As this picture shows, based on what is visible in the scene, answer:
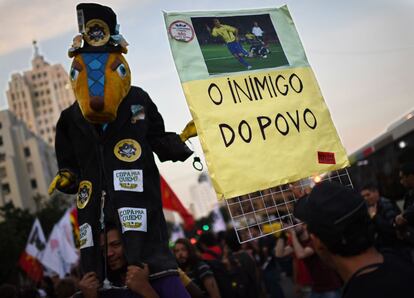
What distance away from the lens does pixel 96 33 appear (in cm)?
357

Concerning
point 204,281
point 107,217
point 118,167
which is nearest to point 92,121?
point 118,167

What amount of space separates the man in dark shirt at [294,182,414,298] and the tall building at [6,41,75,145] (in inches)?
5507

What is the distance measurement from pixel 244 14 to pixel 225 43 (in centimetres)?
32

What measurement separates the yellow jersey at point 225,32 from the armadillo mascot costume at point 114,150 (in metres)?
0.72

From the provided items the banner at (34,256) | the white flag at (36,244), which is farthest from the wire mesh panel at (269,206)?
the white flag at (36,244)

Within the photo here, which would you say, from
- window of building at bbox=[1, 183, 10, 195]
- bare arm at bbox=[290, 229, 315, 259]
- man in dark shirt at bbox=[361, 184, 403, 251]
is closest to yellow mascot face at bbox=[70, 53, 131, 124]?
man in dark shirt at bbox=[361, 184, 403, 251]

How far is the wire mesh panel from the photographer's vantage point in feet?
12.7

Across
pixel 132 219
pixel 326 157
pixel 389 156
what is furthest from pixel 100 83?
pixel 389 156

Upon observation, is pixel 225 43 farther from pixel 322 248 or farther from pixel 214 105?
pixel 322 248

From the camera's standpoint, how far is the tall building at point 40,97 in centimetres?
14038

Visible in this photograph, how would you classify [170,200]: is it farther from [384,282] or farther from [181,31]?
[384,282]

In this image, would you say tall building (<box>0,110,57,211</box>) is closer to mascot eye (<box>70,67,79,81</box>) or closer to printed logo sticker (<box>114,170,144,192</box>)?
mascot eye (<box>70,67,79,81</box>)

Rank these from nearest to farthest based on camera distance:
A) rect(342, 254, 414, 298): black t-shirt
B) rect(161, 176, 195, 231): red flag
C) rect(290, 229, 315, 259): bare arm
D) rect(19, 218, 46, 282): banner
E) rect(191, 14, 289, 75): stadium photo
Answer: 1. rect(342, 254, 414, 298): black t-shirt
2. rect(191, 14, 289, 75): stadium photo
3. rect(290, 229, 315, 259): bare arm
4. rect(161, 176, 195, 231): red flag
5. rect(19, 218, 46, 282): banner

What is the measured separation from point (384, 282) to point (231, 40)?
92.3 inches
